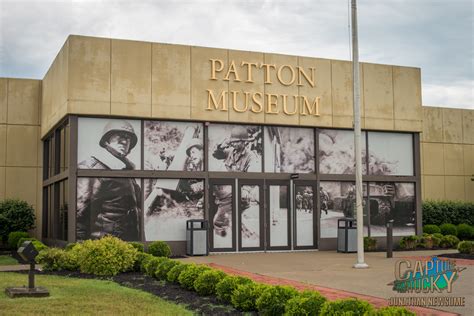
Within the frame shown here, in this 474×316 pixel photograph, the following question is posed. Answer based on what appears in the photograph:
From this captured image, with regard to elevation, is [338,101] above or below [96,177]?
above

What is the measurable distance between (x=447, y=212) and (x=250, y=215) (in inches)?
547

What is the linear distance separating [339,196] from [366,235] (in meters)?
2.03

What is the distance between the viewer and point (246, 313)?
1063 centimetres

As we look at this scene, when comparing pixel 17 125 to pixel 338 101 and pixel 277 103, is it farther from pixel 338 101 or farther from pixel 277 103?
pixel 338 101

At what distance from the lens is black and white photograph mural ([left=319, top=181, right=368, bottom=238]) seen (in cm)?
2516

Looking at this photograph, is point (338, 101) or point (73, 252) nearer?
point (73, 252)

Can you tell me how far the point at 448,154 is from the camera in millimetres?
35469

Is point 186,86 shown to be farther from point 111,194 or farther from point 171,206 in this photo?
point 111,194

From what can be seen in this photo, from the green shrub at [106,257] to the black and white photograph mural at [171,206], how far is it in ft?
18.2

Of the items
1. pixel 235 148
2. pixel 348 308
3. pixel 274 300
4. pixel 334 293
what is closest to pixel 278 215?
pixel 235 148

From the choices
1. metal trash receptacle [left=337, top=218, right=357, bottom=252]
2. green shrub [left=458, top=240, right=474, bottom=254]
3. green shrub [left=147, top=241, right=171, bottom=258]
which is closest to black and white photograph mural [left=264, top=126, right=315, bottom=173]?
metal trash receptacle [left=337, top=218, right=357, bottom=252]

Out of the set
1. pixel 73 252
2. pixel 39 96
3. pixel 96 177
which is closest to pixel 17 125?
pixel 39 96

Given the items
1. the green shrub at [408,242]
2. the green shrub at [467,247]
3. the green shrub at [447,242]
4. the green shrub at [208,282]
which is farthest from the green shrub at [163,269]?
the green shrub at [447,242]
